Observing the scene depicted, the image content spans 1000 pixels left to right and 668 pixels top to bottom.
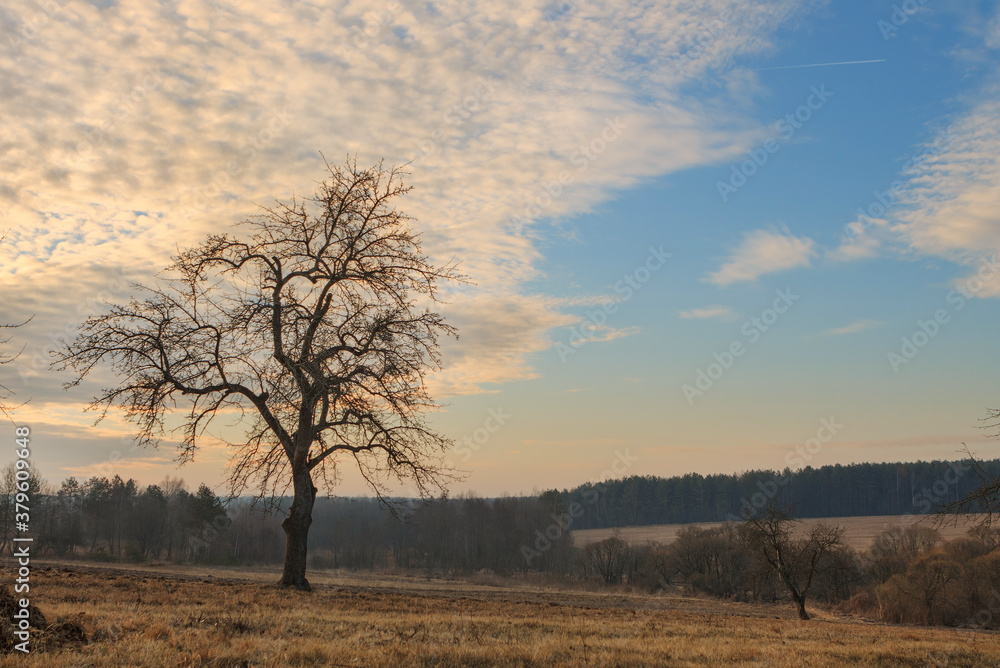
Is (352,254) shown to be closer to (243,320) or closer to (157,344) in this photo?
(243,320)

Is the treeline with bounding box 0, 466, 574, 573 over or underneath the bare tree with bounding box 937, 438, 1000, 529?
underneath

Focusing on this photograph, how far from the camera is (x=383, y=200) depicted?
18.7 m

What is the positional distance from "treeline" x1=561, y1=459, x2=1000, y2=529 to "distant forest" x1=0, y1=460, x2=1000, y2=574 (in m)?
0.23

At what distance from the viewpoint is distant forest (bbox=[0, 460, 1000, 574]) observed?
6712cm

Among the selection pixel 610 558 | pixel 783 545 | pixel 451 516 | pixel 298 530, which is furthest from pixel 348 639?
pixel 451 516

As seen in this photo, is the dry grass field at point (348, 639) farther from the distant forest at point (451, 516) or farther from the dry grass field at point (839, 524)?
the dry grass field at point (839, 524)

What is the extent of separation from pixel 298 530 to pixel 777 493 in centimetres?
12791

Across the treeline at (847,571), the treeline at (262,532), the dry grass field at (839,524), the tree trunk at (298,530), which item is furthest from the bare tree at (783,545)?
the dry grass field at (839,524)

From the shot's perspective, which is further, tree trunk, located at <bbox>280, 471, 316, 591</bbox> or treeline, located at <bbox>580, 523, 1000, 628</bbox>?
treeline, located at <bbox>580, 523, 1000, 628</bbox>

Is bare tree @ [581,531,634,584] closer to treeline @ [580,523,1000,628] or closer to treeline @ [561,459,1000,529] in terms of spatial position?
treeline @ [580,523,1000,628]

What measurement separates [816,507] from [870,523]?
709 inches

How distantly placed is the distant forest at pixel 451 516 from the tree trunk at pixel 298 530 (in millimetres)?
21793

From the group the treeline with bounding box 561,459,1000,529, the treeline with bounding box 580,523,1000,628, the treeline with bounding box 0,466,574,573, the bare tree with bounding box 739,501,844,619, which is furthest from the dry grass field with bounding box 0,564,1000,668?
the treeline with bounding box 561,459,1000,529

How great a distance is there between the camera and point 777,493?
126188mm
